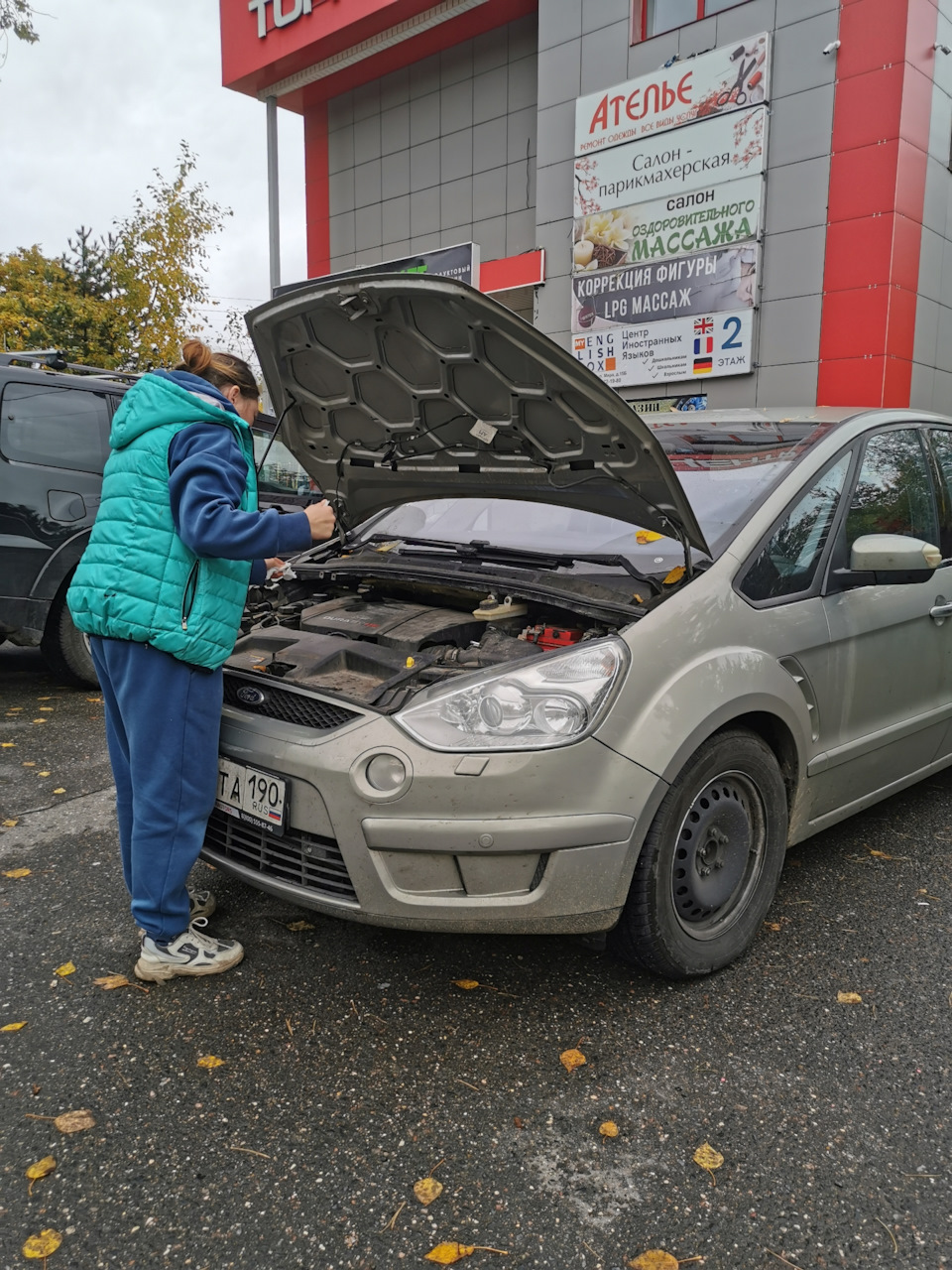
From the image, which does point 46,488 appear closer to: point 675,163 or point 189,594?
point 189,594

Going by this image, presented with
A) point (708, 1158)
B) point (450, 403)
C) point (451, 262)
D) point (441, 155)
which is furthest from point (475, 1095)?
point (441, 155)

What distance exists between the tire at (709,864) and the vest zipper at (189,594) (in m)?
1.32

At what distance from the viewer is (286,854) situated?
2400 millimetres

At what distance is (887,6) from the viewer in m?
9.56

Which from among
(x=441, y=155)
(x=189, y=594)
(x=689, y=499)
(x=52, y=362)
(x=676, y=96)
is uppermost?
(x=441, y=155)

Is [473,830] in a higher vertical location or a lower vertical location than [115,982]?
higher

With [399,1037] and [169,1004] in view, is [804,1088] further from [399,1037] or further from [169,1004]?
[169,1004]

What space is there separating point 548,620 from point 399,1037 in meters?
1.30

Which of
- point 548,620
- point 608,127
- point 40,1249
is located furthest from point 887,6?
point 40,1249

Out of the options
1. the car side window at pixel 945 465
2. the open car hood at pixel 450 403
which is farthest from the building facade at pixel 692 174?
the open car hood at pixel 450 403

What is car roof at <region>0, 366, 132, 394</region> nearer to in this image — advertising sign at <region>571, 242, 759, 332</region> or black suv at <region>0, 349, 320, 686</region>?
black suv at <region>0, 349, 320, 686</region>

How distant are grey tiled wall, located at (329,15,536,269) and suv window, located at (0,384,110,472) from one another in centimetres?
979

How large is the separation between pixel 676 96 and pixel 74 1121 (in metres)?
12.6

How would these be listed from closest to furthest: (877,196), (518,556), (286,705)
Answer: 1. (286,705)
2. (518,556)
3. (877,196)
